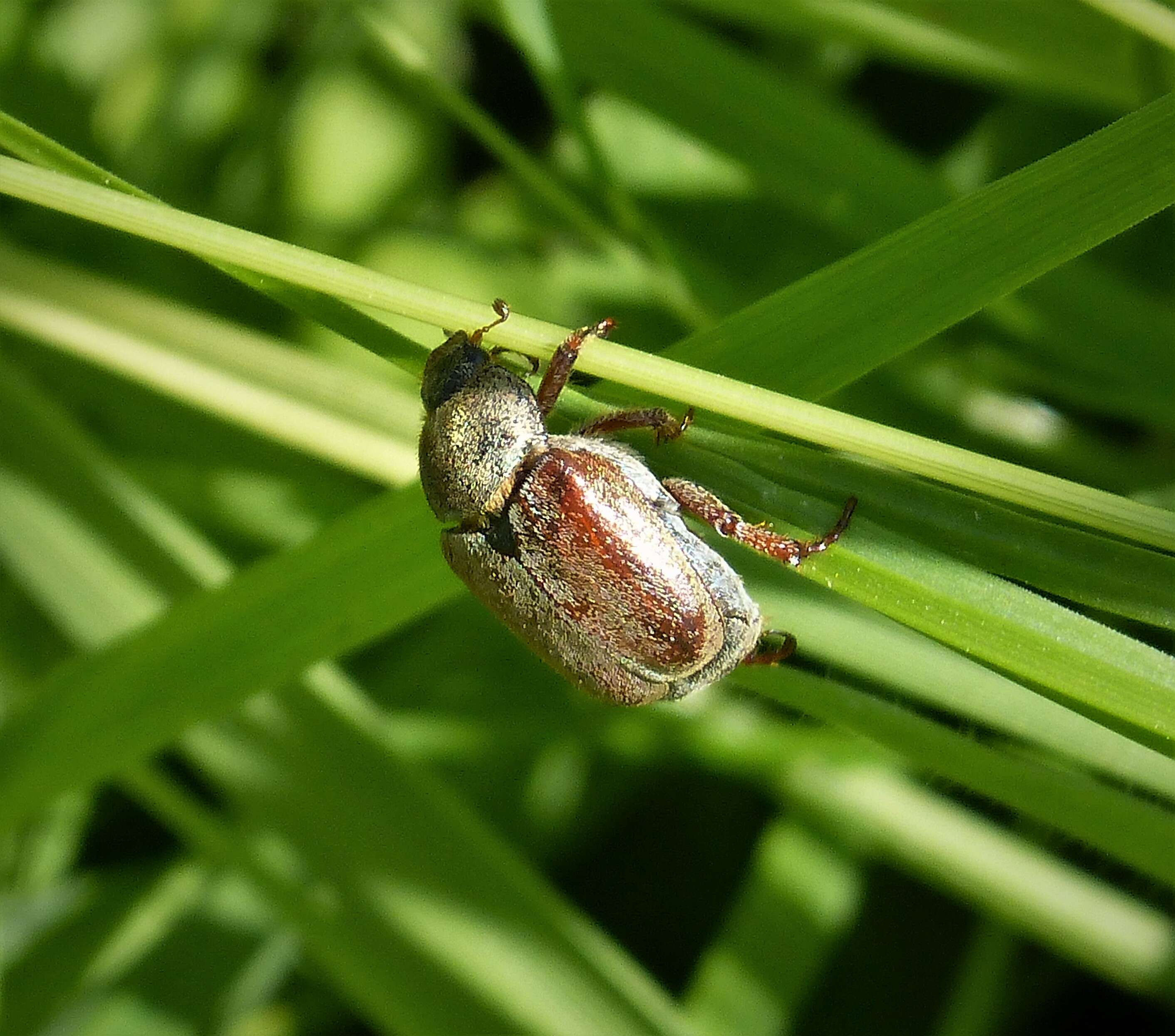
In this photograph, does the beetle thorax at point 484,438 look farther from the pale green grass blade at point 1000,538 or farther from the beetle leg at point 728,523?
the pale green grass blade at point 1000,538

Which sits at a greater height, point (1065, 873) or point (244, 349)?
point (1065, 873)

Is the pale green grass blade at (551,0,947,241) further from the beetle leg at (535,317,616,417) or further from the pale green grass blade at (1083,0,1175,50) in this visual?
the beetle leg at (535,317,616,417)

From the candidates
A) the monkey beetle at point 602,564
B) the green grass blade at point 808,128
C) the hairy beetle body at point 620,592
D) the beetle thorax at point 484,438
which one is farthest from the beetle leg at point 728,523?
the green grass blade at point 808,128

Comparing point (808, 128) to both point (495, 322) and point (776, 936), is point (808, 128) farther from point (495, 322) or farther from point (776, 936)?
point (776, 936)

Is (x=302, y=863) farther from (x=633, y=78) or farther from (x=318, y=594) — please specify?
(x=633, y=78)

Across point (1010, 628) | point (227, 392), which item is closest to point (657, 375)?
point (1010, 628)

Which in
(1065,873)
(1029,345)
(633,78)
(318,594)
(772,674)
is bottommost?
(318,594)

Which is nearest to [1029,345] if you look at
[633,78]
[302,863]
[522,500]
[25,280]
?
[633,78]
